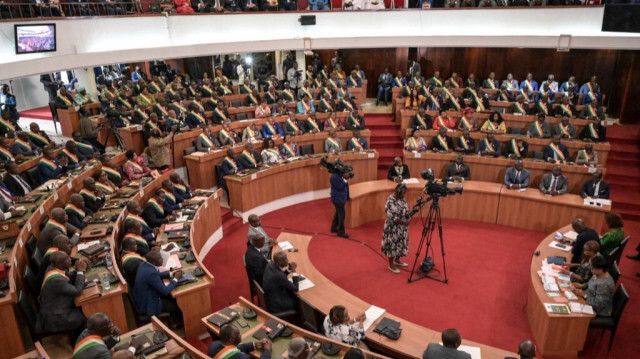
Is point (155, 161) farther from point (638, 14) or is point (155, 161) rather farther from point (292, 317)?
point (638, 14)

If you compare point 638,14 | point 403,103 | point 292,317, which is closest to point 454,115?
point 403,103

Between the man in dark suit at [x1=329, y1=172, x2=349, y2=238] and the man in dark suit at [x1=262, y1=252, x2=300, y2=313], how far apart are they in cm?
350

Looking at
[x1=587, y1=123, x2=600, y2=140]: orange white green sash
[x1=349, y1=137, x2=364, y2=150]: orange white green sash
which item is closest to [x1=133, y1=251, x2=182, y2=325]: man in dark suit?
[x1=349, y1=137, x2=364, y2=150]: orange white green sash

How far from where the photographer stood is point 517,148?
11.7m

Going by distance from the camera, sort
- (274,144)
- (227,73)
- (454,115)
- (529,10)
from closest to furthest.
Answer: (274,144), (454,115), (529,10), (227,73)

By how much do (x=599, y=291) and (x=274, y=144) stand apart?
8002 mm

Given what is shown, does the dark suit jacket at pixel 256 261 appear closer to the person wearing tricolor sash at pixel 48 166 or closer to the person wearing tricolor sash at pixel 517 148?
the person wearing tricolor sash at pixel 48 166

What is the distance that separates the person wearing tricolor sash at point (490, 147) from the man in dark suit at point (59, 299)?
944 centimetres

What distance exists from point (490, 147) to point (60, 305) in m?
10.0

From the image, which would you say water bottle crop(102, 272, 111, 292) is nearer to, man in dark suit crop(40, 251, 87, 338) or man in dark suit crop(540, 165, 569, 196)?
man in dark suit crop(40, 251, 87, 338)

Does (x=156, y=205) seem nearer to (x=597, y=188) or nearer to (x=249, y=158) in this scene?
(x=249, y=158)

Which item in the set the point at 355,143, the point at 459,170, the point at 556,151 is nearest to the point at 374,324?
the point at 459,170

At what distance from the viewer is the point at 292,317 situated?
20.6 ft

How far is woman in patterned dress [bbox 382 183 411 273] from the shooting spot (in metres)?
7.68
